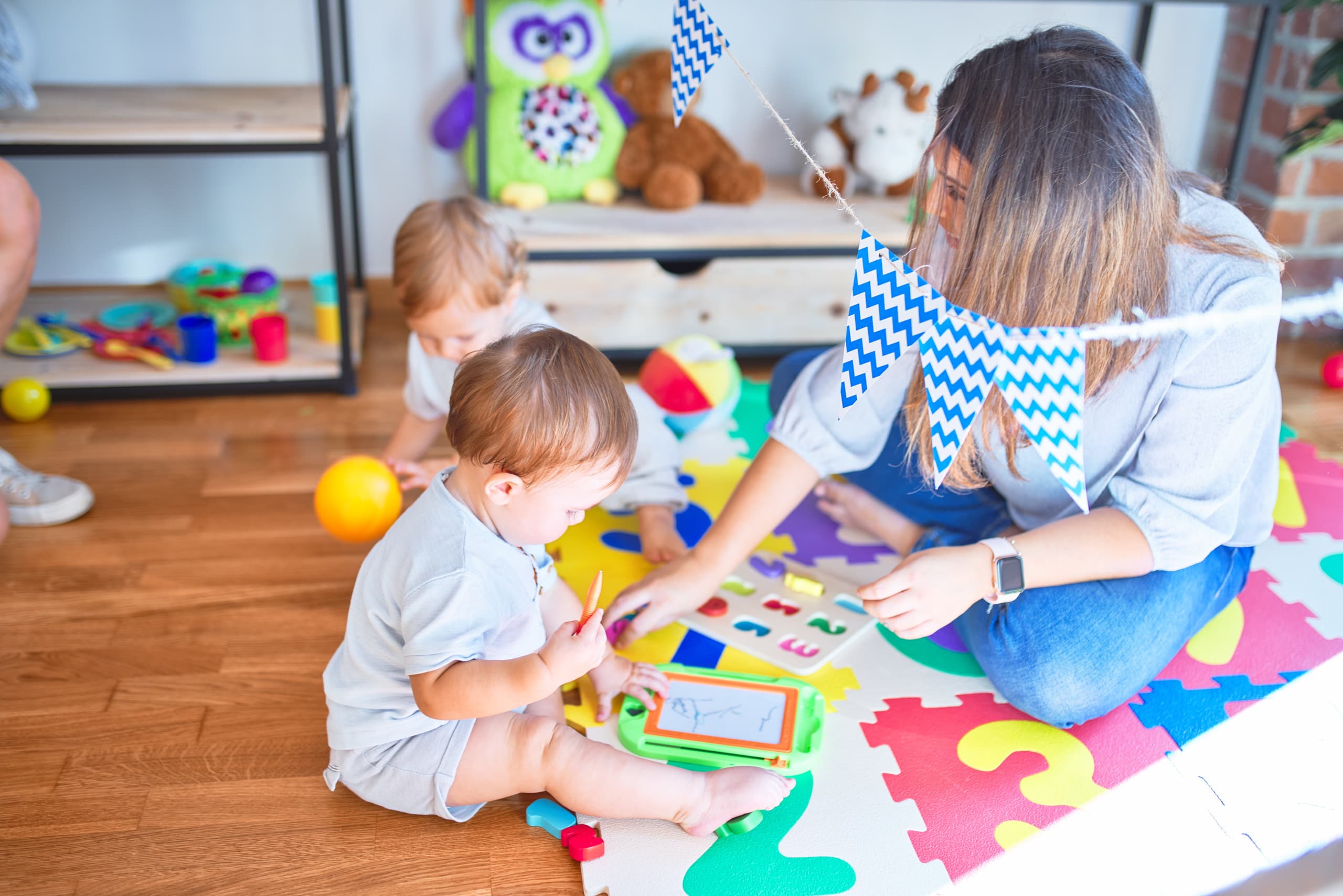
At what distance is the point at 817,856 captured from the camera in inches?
38.0

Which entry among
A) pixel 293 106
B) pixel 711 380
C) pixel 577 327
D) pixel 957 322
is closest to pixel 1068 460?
pixel 957 322

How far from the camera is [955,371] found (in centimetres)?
85

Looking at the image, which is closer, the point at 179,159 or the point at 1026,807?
the point at 1026,807

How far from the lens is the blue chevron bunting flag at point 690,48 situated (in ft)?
3.64

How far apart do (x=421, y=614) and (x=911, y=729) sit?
1.76 ft

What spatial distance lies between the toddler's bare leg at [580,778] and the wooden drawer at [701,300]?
100 cm

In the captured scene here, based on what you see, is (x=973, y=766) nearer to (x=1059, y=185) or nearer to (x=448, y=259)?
(x=1059, y=185)

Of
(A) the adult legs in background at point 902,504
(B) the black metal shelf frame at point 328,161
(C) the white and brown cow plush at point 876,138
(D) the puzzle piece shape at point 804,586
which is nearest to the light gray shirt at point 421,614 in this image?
(D) the puzzle piece shape at point 804,586

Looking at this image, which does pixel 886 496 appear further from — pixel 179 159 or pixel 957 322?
pixel 179 159

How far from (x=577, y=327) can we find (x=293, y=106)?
1.93 ft

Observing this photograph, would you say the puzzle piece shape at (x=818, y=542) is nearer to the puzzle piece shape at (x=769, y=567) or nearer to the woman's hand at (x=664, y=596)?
the puzzle piece shape at (x=769, y=567)

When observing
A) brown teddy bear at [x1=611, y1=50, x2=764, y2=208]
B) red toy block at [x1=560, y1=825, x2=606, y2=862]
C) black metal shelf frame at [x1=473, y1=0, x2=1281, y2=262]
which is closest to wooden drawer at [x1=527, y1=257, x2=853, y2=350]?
black metal shelf frame at [x1=473, y1=0, x2=1281, y2=262]

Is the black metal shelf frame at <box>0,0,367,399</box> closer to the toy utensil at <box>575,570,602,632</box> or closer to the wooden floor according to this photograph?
the wooden floor

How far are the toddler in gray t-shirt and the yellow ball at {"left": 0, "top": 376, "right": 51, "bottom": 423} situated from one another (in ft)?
3.29
